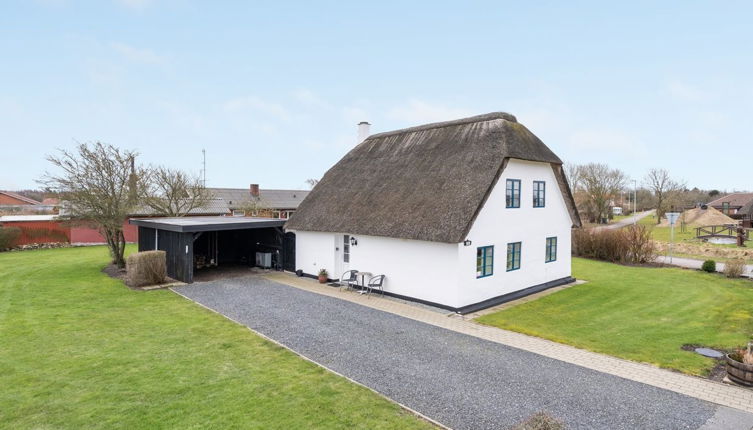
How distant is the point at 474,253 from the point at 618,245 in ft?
48.7

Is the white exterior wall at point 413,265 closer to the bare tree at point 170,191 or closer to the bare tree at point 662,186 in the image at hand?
the bare tree at point 170,191

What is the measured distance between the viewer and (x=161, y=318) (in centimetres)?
1022

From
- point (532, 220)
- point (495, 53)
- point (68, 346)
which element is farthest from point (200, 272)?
point (495, 53)

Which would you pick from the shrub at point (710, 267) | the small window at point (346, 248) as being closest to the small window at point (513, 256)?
the small window at point (346, 248)

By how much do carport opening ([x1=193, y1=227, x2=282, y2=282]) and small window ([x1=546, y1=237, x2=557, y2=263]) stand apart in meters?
11.9

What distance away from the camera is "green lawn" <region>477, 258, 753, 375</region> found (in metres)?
8.48

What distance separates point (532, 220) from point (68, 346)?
14208 millimetres

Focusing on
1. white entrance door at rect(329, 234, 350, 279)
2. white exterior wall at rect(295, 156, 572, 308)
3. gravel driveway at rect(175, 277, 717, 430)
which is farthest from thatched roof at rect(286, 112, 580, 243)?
gravel driveway at rect(175, 277, 717, 430)

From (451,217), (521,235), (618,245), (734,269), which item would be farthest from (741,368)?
(618,245)

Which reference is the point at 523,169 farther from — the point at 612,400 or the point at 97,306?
the point at 97,306

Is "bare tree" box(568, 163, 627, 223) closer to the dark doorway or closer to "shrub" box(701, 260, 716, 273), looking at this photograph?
"shrub" box(701, 260, 716, 273)

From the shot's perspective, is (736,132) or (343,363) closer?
(343,363)

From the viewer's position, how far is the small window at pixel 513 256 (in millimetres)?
12867

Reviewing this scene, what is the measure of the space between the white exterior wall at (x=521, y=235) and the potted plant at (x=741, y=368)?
5810 mm
